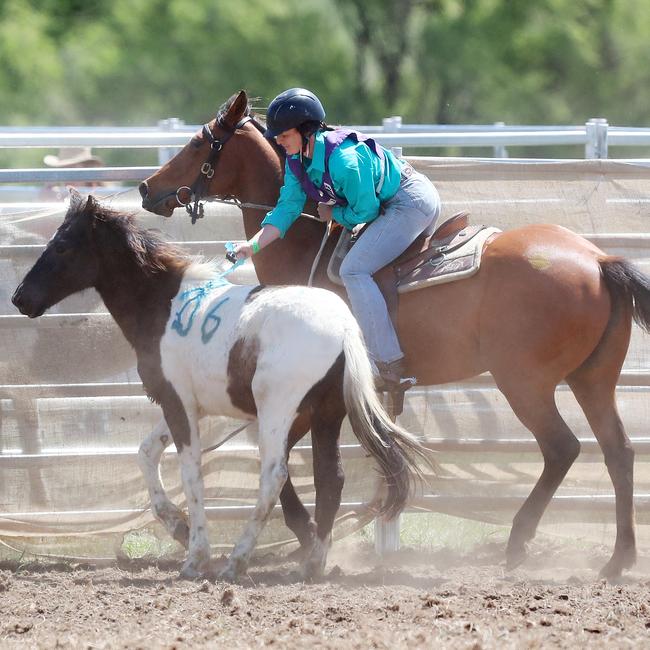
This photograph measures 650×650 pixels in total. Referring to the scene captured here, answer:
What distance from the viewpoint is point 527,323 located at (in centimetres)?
502

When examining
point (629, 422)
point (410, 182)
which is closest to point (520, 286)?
point (410, 182)

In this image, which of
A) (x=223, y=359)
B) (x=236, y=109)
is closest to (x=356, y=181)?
(x=236, y=109)

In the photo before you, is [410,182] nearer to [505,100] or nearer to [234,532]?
[234,532]

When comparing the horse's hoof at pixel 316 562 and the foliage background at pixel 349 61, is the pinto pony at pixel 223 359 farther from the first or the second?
the foliage background at pixel 349 61

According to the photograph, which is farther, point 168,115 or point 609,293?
point 168,115

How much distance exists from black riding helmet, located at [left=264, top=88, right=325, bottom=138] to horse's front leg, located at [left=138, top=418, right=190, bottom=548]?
5.21 feet

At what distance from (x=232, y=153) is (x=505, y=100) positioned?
20742 mm

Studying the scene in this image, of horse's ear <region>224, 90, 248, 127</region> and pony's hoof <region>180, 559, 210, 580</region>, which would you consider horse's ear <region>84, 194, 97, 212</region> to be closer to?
horse's ear <region>224, 90, 248, 127</region>

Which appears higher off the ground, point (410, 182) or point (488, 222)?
point (410, 182)

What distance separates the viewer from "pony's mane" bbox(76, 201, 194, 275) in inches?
204

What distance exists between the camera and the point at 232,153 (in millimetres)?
5512

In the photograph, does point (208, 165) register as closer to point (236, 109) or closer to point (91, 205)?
point (236, 109)

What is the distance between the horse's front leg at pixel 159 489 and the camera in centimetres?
511

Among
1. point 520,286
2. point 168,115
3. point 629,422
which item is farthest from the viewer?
point 168,115
